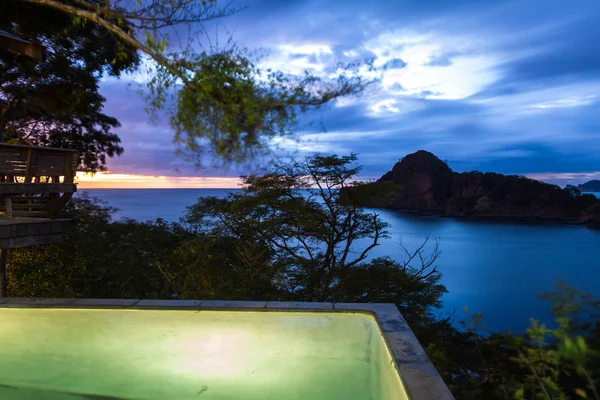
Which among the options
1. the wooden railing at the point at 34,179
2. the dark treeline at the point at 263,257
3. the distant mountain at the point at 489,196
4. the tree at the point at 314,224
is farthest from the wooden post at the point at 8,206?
the distant mountain at the point at 489,196

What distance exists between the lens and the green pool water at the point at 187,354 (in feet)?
8.81

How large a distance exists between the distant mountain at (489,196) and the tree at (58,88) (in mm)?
14228

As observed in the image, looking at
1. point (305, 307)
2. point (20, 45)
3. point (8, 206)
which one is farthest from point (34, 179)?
point (305, 307)

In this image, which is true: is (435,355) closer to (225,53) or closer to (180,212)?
(225,53)

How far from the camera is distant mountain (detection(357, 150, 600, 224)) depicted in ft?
65.4

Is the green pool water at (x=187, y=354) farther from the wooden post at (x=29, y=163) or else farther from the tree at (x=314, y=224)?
the tree at (x=314, y=224)

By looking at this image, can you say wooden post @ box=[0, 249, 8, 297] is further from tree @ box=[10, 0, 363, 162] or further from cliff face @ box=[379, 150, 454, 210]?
cliff face @ box=[379, 150, 454, 210]

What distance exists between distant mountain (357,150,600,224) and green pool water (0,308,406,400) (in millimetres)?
17115

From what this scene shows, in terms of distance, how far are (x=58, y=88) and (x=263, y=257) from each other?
552 centimetres

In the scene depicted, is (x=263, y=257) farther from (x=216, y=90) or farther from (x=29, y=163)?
(x=216, y=90)

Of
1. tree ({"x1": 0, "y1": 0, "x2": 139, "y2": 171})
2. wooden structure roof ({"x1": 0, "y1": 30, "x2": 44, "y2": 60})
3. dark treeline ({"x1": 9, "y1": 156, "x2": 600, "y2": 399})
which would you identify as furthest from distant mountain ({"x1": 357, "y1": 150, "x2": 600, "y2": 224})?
wooden structure roof ({"x1": 0, "y1": 30, "x2": 44, "y2": 60})

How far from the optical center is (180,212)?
890cm

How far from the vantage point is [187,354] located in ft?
9.12

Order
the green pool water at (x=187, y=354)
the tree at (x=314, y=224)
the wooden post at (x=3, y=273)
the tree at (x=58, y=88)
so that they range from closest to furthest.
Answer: the green pool water at (x=187, y=354), the wooden post at (x=3, y=273), the tree at (x=314, y=224), the tree at (x=58, y=88)
